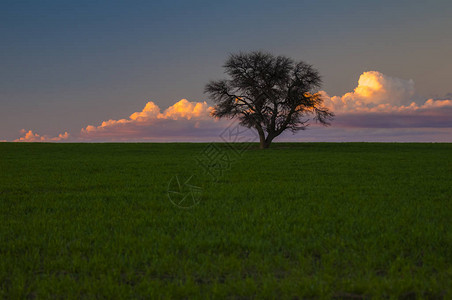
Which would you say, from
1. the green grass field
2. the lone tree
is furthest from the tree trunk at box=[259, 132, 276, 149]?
the green grass field

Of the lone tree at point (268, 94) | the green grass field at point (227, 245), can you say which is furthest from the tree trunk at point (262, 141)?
the green grass field at point (227, 245)

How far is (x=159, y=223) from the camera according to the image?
338 inches

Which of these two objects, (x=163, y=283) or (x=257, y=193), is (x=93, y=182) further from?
(x=163, y=283)

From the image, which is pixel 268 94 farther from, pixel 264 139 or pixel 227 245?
pixel 227 245

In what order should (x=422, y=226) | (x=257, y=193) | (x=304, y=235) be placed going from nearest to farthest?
(x=304, y=235)
(x=422, y=226)
(x=257, y=193)

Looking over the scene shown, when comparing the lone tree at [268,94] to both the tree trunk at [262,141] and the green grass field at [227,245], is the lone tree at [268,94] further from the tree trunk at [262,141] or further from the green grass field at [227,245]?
the green grass field at [227,245]

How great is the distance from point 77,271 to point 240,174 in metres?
13.8

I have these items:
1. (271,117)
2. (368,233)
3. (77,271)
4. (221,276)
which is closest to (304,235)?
(368,233)

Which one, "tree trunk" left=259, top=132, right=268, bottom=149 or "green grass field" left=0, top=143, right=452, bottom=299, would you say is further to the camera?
"tree trunk" left=259, top=132, right=268, bottom=149

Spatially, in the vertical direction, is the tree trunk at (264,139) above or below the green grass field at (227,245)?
above

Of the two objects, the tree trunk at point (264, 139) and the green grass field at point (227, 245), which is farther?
the tree trunk at point (264, 139)

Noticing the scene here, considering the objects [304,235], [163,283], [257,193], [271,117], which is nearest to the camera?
[163,283]

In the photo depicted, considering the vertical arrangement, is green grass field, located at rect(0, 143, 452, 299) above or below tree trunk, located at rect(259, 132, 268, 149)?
below

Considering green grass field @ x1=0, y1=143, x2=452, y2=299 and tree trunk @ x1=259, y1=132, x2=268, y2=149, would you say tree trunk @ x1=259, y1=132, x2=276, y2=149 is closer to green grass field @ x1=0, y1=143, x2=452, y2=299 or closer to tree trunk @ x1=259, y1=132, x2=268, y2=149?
tree trunk @ x1=259, y1=132, x2=268, y2=149
